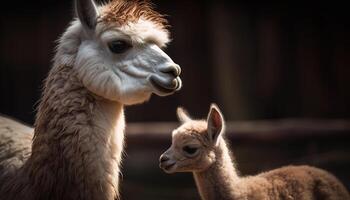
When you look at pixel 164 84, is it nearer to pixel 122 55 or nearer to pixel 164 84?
pixel 164 84

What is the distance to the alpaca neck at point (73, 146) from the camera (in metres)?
4.16

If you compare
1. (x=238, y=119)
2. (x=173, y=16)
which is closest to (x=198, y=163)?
(x=238, y=119)

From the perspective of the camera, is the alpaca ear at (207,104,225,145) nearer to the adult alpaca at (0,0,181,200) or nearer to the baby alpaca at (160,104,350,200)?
the baby alpaca at (160,104,350,200)

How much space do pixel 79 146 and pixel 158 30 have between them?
0.92m

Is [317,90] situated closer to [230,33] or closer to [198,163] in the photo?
[230,33]

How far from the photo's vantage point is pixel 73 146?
13.6 ft

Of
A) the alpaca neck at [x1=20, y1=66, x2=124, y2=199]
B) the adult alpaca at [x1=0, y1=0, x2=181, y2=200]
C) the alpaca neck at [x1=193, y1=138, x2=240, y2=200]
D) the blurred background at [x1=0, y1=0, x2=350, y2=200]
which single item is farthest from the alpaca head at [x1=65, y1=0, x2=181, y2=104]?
the blurred background at [x1=0, y1=0, x2=350, y2=200]

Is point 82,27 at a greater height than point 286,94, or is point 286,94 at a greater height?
point 82,27

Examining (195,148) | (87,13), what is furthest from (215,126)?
(87,13)

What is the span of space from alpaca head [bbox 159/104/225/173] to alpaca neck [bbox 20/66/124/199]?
58 centimetres

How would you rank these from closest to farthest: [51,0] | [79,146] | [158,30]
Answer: [79,146]
[158,30]
[51,0]

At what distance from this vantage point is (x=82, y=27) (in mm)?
4367

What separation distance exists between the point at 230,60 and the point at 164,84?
578 cm

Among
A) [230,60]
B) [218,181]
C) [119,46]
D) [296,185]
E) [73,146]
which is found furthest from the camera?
[230,60]
